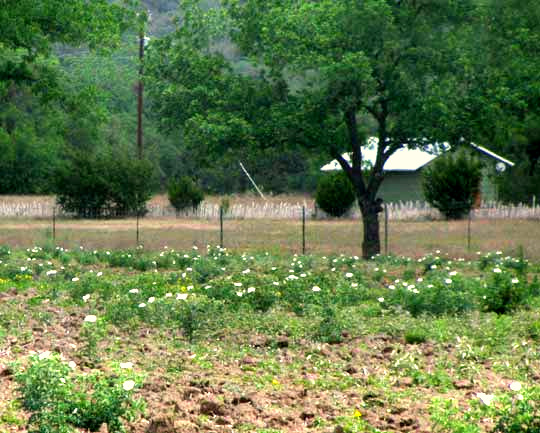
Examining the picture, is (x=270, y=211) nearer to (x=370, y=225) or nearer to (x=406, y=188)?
(x=406, y=188)

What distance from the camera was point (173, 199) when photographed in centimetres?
5528

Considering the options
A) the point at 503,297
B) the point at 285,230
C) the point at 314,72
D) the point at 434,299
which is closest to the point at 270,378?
the point at 434,299

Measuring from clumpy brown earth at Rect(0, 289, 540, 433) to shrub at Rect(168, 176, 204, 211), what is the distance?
42961 millimetres

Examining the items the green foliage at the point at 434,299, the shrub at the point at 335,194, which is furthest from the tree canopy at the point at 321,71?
the shrub at the point at 335,194

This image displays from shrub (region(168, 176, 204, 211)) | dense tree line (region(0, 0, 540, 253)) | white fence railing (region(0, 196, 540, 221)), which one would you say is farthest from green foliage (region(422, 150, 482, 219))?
dense tree line (region(0, 0, 540, 253))

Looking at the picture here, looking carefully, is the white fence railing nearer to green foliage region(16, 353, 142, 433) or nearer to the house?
the house

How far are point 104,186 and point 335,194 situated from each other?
11.9 meters

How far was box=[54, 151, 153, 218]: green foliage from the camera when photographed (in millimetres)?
54281

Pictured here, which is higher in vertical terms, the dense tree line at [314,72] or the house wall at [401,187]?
the dense tree line at [314,72]

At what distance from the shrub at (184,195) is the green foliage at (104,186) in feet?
4.57

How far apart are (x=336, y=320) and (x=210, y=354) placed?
1772mm

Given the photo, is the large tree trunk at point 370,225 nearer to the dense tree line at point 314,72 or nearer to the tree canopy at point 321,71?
the dense tree line at point 314,72

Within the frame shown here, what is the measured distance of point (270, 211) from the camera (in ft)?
173

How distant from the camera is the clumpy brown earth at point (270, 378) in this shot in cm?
722
